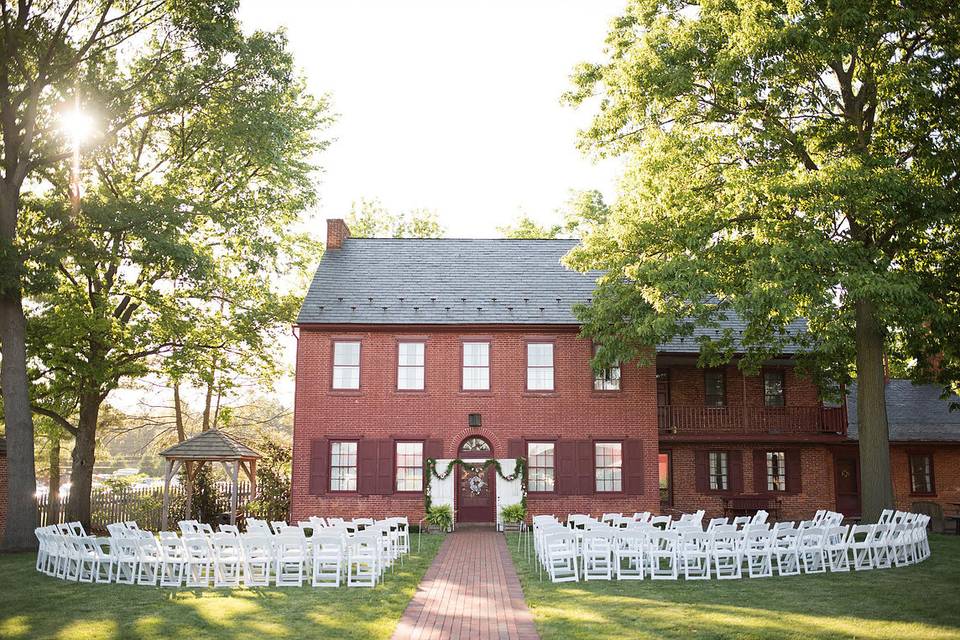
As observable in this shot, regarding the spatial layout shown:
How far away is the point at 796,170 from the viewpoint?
54.4 feet

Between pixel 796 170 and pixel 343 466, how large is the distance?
1495 cm

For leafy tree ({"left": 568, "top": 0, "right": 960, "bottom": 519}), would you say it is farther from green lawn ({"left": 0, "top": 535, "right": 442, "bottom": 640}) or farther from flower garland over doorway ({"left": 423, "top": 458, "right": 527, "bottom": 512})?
green lawn ({"left": 0, "top": 535, "right": 442, "bottom": 640})

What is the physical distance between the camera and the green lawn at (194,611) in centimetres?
944

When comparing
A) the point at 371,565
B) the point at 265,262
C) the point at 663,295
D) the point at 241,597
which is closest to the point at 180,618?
the point at 241,597

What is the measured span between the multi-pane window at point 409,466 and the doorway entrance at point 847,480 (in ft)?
46.0

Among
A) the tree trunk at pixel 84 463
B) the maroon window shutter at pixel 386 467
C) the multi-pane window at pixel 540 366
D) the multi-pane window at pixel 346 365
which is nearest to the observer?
the tree trunk at pixel 84 463

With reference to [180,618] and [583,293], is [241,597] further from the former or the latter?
[583,293]

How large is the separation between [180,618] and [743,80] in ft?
48.0

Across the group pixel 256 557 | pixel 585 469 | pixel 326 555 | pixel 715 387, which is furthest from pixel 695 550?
pixel 715 387

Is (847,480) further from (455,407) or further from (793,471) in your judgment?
(455,407)

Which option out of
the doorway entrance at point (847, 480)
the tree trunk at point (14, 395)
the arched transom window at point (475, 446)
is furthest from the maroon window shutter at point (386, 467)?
the doorway entrance at point (847, 480)

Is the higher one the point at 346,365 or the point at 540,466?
the point at 346,365

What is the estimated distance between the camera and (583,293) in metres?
26.4

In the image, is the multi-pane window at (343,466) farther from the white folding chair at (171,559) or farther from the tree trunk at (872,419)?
the tree trunk at (872,419)
